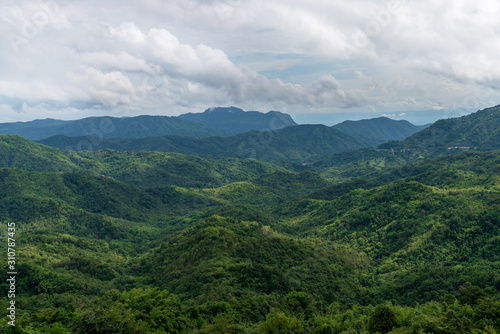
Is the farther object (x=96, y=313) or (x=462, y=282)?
(x=462, y=282)

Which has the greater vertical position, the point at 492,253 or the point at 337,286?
the point at 492,253

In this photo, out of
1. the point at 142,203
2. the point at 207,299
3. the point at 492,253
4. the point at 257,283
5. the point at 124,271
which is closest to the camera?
the point at 207,299

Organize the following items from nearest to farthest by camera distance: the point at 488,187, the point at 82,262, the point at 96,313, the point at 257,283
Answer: the point at 96,313, the point at 257,283, the point at 82,262, the point at 488,187

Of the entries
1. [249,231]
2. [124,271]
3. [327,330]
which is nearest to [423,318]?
[327,330]

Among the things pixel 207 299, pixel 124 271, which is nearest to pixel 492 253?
pixel 207 299

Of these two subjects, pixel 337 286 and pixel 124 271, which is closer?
pixel 337 286

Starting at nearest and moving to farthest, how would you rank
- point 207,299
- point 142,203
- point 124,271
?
point 207,299, point 124,271, point 142,203

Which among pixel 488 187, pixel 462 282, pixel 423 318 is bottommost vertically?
pixel 462 282

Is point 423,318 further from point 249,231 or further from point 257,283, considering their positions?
point 249,231

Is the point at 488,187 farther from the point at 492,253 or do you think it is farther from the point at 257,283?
the point at 257,283
